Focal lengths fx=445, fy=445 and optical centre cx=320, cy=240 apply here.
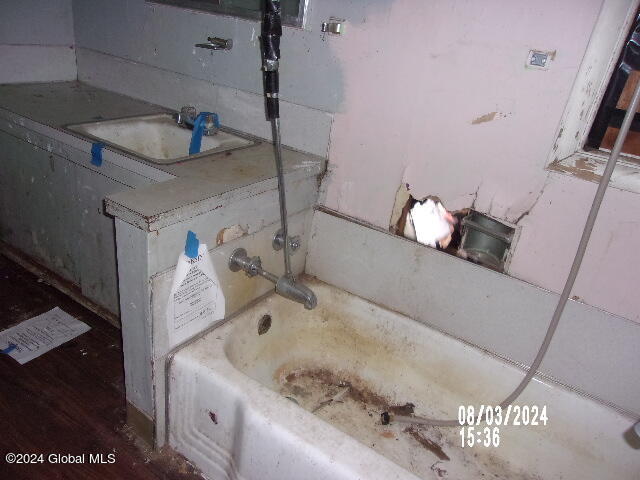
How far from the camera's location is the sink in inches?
59.2

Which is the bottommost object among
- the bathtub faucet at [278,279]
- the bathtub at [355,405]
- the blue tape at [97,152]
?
the bathtub at [355,405]

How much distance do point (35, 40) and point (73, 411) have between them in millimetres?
1465

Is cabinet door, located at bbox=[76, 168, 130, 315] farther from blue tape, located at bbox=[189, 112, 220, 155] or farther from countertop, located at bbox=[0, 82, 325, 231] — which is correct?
blue tape, located at bbox=[189, 112, 220, 155]

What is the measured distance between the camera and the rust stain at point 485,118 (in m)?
1.10

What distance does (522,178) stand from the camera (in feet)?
3.63

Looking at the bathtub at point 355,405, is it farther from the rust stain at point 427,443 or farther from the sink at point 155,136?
the sink at point 155,136

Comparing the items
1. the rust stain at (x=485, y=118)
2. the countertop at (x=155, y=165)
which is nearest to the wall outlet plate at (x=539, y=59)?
the rust stain at (x=485, y=118)

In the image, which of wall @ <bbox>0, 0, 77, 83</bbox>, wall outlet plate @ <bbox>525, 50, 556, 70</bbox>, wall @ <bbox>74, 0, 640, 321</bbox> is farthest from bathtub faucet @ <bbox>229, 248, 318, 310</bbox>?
wall @ <bbox>0, 0, 77, 83</bbox>

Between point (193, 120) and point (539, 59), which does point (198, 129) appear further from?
point (539, 59)

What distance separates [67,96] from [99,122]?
1.24 ft

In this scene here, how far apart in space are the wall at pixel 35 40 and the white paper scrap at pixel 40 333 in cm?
97

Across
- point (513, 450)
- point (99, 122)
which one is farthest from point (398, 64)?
point (513, 450)

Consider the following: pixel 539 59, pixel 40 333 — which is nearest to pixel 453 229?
pixel 539 59

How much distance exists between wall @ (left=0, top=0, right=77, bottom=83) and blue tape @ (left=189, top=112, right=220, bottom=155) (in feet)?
2.78
